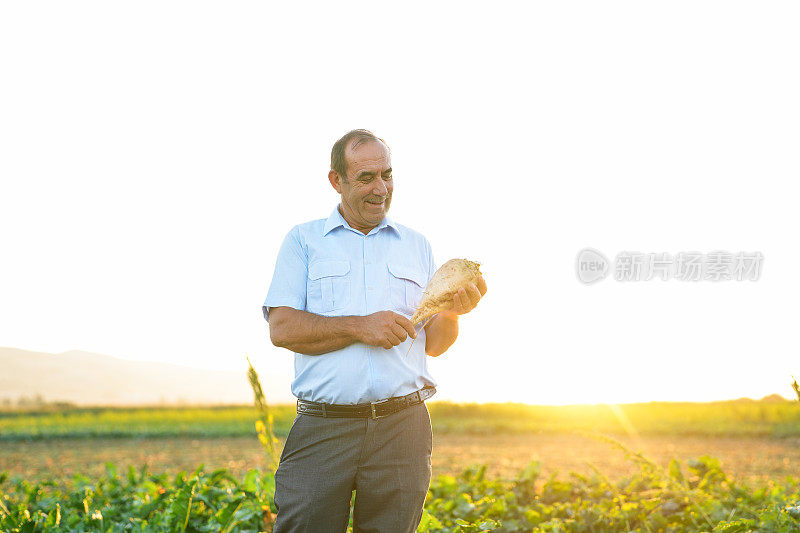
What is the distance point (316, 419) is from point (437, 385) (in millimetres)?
527

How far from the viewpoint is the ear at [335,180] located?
2704 millimetres

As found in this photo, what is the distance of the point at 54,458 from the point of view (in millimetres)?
15141

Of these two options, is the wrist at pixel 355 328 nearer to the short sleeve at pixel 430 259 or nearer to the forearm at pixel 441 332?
the forearm at pixel 441 332

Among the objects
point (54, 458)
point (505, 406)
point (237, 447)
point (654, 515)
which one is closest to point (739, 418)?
point (505, 406)

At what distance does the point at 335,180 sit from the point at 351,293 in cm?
47

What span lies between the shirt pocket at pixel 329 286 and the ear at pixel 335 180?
1.02 ft

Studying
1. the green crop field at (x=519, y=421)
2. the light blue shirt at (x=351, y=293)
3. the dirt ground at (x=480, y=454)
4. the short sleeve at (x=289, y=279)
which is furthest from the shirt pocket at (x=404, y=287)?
the green crop field at (x=519, y=421)

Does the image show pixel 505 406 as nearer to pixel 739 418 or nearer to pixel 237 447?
pixel 739 418

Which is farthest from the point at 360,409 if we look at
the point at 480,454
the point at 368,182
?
the point at 480,454


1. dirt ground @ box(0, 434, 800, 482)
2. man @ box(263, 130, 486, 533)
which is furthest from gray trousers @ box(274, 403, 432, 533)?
dirt ground @ box(0, 434, 800, 482)

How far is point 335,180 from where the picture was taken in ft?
8.96

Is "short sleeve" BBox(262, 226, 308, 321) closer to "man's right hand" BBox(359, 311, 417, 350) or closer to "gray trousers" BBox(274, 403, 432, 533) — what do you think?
"man's right hand" BBox(359, 311, 417, 350)

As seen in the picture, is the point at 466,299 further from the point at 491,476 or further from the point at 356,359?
the point at 491,476

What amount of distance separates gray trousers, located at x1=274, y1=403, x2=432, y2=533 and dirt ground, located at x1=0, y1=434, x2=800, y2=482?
303 inches
